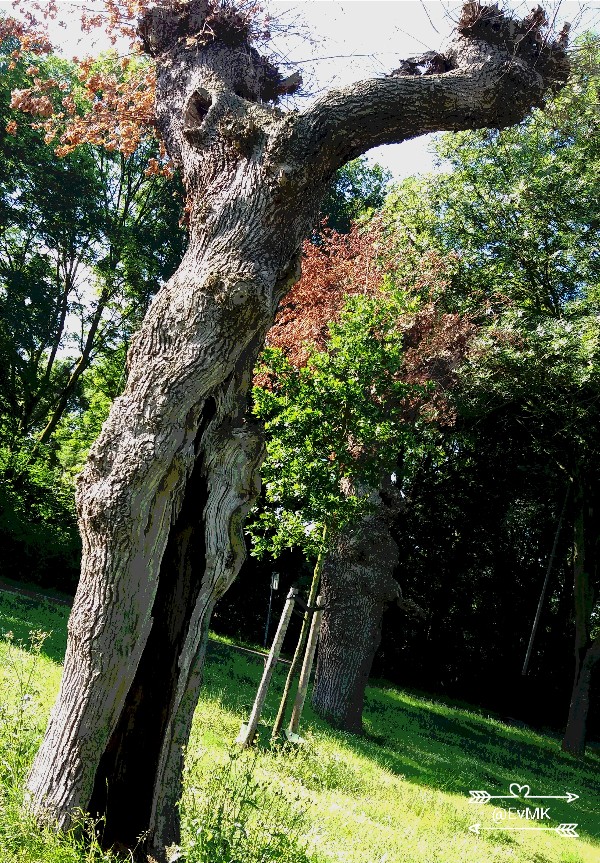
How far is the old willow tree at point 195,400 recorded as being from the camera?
4164 millimetres

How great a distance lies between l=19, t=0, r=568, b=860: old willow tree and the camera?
13.7 feet

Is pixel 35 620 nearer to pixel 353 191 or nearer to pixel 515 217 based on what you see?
pixel 515 217

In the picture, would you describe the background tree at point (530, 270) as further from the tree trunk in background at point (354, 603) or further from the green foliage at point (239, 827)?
the green foliage at point (239, 827)

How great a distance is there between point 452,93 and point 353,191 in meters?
22.7

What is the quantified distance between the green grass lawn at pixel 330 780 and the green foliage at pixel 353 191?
14952mm

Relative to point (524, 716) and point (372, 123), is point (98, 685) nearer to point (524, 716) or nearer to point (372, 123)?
point (372, 123)

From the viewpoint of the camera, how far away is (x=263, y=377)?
1311 centimetres

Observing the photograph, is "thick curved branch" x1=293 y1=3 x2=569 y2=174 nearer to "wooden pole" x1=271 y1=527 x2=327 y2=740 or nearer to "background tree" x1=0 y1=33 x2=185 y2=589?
"wooden pole" x1=271 y1=527 x2=327 y2=740

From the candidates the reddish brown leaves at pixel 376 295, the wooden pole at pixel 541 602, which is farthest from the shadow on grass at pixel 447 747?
the reddish brown leaves at pixel 376 295

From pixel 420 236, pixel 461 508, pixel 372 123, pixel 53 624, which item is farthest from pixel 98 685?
pixel 461 508

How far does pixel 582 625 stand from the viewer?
19453mm

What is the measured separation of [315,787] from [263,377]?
7365mm

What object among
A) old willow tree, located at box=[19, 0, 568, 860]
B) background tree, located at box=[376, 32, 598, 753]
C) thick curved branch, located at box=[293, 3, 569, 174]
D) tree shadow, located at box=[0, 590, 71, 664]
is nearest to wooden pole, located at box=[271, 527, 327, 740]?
tree shadow, located at box=[0, 590, 71, 664]

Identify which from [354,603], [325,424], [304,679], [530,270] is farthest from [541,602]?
[325,424]
